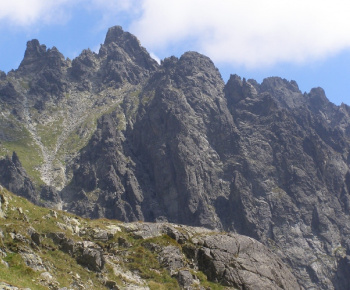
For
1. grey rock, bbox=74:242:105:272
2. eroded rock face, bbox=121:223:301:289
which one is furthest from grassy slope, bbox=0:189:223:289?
eroded rock face, bbox=121:223:301:289

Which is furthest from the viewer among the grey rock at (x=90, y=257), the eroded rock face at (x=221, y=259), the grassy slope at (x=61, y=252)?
the eroded rock face at (x=221, y=259)

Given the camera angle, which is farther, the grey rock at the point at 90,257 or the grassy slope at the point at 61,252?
the grey rock at the point at 90,257

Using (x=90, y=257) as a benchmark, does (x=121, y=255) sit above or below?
above

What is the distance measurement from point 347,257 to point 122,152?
105 m

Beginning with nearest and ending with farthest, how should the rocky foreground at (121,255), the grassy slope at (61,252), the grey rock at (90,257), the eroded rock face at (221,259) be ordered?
the grassy slope at (61,252) < the rocky foreground at (121,255) < the grey rock at (90,257) < the eroded rock face at (221,259)

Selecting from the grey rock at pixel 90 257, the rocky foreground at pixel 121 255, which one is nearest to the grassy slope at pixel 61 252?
the rocky foreground at pixel 121 255

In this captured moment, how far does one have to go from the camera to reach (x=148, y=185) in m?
189

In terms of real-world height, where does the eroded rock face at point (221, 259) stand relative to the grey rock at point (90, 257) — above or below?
above

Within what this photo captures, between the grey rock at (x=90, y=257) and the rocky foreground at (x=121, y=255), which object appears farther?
the grey rock at (x=90, y=257)

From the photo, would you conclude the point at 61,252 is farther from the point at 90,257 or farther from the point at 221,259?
the point at 221,259

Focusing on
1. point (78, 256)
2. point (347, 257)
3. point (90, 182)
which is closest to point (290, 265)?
point (347, 257)

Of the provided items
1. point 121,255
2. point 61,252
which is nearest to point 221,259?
point 121,255

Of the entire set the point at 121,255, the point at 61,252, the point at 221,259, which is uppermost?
the point at 221,259

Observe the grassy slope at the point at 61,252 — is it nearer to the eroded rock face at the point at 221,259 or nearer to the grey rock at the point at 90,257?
the grey rock at the point at 90,257
